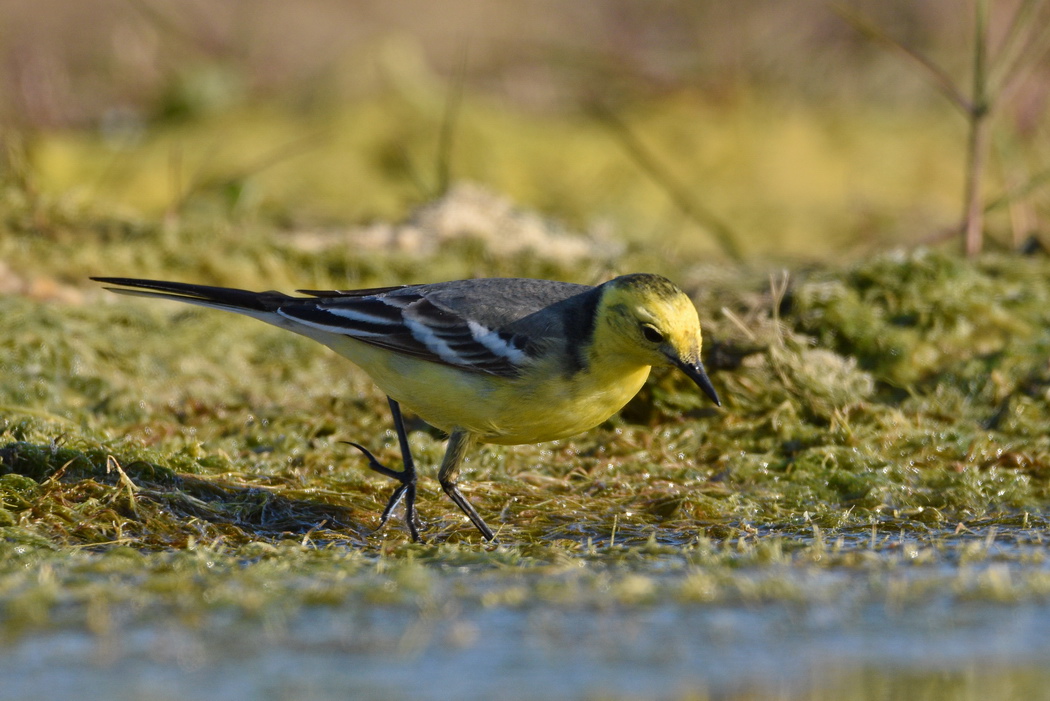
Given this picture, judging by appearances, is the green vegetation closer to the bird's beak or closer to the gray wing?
the bird's beak

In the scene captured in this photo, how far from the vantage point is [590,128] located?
42.4ft

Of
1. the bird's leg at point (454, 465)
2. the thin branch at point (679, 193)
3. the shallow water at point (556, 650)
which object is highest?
the thin branch at point (679, 193)

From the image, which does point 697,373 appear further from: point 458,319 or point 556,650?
point 556,650

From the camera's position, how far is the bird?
15.4ft

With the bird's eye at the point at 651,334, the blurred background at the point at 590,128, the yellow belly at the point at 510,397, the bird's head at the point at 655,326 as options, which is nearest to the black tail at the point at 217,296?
the yellow belly at the point at 510,397

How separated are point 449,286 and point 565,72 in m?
10.1

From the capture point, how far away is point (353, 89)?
12.7 meters

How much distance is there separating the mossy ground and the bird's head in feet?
2.17

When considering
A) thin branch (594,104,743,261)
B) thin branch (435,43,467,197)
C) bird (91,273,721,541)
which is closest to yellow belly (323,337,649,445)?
bird (91,273,721,541)

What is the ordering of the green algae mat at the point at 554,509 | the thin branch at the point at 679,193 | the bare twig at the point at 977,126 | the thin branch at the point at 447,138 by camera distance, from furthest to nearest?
the thin branch at the point at 447,138
the thin branch at the point at 679,193
the bare twig at the point at 977,126
the green algae mat at the point at 554,509

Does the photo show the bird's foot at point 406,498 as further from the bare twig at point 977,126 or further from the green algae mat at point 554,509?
the bare twig at point 977,126

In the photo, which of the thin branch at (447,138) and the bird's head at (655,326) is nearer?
the bird's head at (655,326)

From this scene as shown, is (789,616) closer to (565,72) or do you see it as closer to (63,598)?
(63,598)

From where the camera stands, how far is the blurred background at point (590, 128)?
10.4 m
